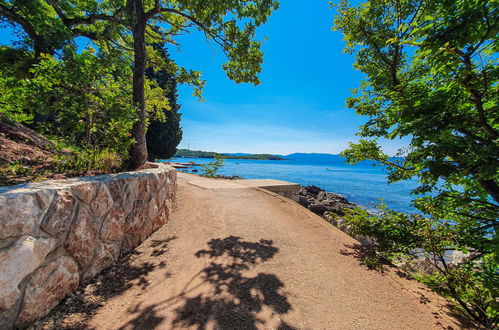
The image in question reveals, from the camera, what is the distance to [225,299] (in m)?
2.53

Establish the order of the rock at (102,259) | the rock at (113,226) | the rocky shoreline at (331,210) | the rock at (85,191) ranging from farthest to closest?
the rocky shoreline at (331,210) < the rock at (113,226) < the rock at (102,259) < the rock at (85,191)

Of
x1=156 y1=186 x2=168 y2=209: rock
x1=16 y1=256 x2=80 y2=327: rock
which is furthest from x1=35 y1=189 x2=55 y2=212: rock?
x1=156 y1=186 x2=168 y2=209: rock

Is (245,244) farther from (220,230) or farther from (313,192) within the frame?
(313,192)

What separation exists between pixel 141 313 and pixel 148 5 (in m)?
9.05

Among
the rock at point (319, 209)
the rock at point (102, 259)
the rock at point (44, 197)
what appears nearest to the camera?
the rock at point (44, 197)

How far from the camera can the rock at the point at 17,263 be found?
5.57 feet

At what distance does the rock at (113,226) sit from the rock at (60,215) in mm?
641

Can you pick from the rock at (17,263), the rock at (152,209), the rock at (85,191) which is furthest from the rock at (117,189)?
the rock at (17,263)

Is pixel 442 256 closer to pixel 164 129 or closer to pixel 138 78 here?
pixel 138 78

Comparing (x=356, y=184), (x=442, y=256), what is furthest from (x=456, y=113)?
(x=356, y=184)

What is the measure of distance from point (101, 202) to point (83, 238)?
58 centimetres

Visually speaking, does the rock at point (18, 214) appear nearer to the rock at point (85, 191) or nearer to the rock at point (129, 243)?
the rock at point (85, 191)

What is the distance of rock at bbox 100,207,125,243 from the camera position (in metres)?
3.01

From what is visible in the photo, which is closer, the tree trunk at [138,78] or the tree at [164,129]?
the tree trunk at [138,78]
